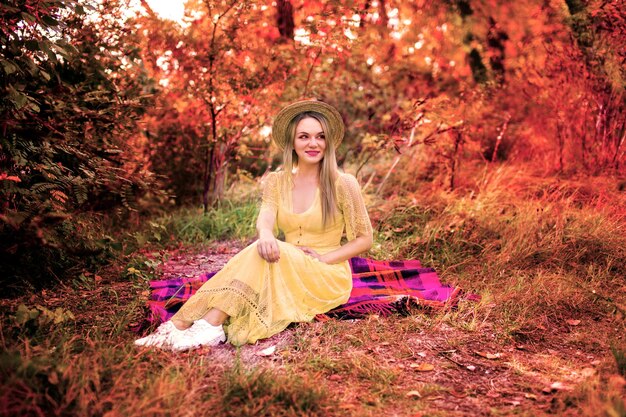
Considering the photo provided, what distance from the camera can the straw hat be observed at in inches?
135

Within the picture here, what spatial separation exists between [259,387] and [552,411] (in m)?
1.31

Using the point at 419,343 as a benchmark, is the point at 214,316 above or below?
above

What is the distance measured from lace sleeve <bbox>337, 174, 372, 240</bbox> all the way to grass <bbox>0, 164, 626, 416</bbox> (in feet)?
1.93

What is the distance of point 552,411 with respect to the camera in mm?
2291

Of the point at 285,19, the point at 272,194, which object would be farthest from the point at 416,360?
the point at 285,19

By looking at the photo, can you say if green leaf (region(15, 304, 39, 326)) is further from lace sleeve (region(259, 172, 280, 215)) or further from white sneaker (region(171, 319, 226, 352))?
lace sleeve (region(259, 172, 280, 215))

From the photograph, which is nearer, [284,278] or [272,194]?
[284,278]

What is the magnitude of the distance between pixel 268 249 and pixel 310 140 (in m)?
0.82

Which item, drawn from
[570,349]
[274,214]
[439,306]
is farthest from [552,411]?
[274,214]

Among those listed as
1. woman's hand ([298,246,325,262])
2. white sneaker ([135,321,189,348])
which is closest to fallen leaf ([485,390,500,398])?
woman's hand ([298,246,325,262])

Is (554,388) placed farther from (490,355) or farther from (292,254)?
(292,254)

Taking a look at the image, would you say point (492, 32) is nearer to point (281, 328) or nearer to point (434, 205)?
point (434, 205)

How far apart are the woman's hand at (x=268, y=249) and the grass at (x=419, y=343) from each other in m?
0.51

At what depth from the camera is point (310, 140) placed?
3.40 meters
